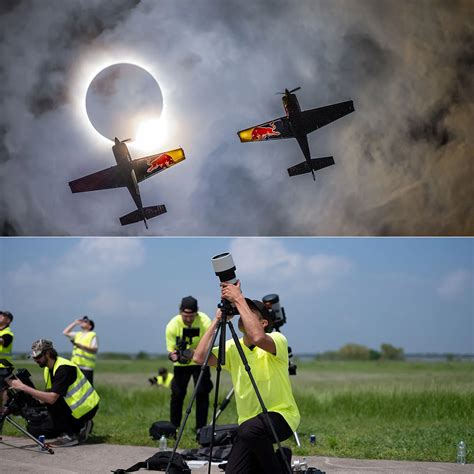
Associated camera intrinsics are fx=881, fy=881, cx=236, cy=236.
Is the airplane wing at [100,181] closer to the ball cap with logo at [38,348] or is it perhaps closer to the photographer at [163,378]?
the ball cap with logo at [38,348]

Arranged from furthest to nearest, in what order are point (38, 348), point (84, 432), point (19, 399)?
point (84, 432) → point (19, 399) → point (38, 348)

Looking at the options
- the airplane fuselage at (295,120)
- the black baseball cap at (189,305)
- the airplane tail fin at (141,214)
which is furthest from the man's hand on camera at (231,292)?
the airplane fuselage at (295,120)

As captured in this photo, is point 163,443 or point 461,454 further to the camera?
point 163,443

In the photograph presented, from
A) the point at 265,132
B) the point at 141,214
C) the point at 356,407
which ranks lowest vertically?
the point at 356,407

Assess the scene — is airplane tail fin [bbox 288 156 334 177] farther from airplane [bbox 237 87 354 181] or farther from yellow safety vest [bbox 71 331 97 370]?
yellow safety vest [bbox 71 331 97 370]

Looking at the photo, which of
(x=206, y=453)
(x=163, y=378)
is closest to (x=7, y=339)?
(x=206, y=453)

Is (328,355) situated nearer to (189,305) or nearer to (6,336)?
(189,305)

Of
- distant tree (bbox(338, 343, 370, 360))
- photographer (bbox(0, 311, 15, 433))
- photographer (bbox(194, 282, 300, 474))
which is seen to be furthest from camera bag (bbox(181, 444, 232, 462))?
distant tree (bbox(338, 343, 370, 360))
